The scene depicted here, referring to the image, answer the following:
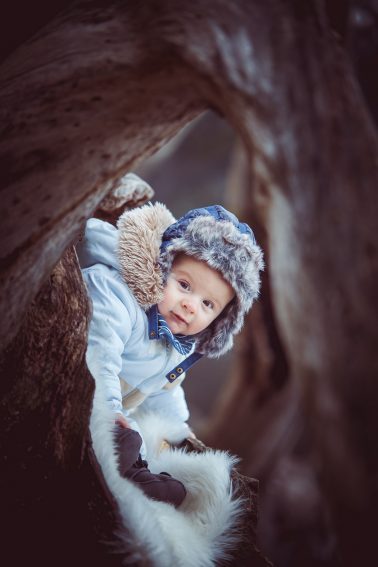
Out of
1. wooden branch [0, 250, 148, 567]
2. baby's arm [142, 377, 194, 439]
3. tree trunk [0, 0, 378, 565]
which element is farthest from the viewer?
baby's arm [142, 377, 194, 439]

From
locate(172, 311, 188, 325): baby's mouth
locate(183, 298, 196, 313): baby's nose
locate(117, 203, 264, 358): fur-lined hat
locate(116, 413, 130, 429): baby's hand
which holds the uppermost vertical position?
locate(117, 203, 264, 358): fur-lined hat

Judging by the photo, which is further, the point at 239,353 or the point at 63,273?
the point at 239,353

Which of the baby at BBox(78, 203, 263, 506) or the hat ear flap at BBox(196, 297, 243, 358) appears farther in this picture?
the hat ear flap at BBox(196, 297, 243, 358)

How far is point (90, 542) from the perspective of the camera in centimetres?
56

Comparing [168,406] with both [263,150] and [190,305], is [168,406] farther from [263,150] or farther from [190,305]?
[263,150]

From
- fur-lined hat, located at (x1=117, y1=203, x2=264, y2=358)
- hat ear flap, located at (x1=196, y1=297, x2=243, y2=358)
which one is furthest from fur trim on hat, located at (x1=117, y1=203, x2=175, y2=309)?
hat ear flap, located at (x1=196, y1=297, x2=243, y2=358)

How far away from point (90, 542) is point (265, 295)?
3.73ft

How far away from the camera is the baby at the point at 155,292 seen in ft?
2.05

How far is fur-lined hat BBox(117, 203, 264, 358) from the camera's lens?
0.66 metres

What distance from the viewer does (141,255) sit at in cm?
66

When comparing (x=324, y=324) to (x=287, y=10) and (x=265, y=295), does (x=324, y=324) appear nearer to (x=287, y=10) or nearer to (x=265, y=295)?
(x=287, y=10)

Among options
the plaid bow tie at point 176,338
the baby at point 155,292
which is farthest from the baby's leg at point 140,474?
the plaid bow tie at point 176,338

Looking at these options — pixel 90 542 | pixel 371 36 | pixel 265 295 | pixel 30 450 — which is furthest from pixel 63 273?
pixel 265 295

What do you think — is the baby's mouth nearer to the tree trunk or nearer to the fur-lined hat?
the fur-lined hat
